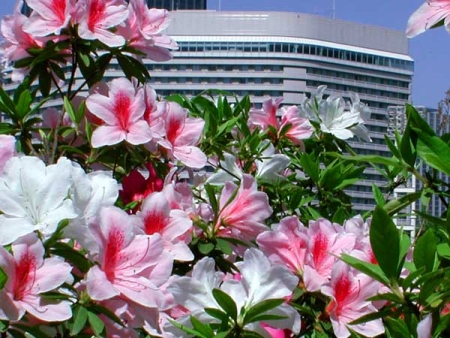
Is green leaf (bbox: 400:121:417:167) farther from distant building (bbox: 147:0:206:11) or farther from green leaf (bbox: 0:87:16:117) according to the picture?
distant building (bbox: 147:0:206:11)

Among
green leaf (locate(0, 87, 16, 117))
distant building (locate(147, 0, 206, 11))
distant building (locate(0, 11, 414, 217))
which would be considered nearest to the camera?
green leaf (locate(0, 87, 16, 117))

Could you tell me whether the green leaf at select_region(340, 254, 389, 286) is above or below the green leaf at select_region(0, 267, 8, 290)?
above

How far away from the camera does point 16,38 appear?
138cm

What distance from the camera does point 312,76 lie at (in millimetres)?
44281

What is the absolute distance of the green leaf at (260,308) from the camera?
85cm

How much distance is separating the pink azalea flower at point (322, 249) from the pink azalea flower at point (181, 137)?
13.8 inches

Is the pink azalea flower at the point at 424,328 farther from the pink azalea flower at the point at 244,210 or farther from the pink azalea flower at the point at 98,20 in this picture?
the pink azalea flower at the point at 98,20

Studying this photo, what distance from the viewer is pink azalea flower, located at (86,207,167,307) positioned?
3.01ft

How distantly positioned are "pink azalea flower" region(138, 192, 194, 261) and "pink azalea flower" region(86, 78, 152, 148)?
151mm

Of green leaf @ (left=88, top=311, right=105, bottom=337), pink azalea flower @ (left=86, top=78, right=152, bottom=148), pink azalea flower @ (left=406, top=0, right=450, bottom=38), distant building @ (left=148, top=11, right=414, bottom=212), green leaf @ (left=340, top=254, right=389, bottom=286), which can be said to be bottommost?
green leaf @ (left=88, top=311, right=105, bottom=337)

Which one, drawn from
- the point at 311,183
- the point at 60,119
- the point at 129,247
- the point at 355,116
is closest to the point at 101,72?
the point at 60,119

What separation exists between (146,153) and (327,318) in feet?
1.56

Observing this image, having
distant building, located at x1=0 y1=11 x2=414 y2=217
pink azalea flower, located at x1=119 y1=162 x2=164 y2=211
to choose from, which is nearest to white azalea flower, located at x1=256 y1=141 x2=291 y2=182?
pink azalea flower, located at x1=119 y1=162 x2=164 y2=211

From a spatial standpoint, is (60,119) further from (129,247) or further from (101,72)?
(129,247)
